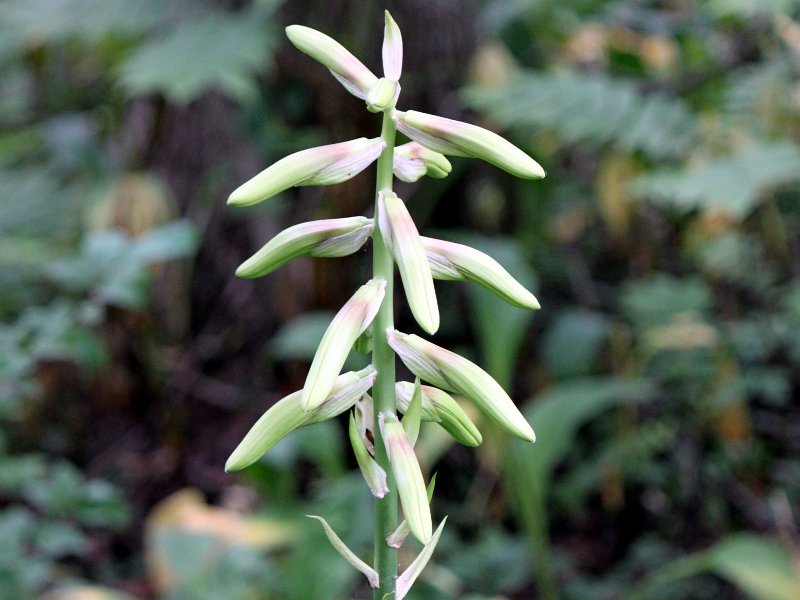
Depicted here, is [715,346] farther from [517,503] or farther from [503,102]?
[503,102]

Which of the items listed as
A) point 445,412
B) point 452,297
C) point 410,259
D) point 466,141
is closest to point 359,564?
point 445,412

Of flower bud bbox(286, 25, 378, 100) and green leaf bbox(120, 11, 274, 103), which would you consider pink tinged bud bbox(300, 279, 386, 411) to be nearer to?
flower bud bbox(286, 25, 378, 100)

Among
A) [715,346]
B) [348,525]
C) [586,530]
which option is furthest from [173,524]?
[715,346]

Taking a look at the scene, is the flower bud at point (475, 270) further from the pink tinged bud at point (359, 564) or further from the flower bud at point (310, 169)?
the pink tinged bud at point (359, 564)

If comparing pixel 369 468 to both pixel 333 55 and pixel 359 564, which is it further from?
pixel 333 55

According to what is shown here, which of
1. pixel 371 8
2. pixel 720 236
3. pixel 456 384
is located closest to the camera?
pixel 456 384

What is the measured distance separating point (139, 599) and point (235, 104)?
228 cm

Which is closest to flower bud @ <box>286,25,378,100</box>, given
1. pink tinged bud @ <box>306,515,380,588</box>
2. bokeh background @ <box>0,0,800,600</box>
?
pink tinged bud @ <box>306,515,380,588</box>

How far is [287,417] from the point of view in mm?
704

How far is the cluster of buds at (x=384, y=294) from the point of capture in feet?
2.19

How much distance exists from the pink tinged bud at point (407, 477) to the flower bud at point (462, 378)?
6cm

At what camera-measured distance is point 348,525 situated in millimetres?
2193

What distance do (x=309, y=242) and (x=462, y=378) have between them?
0.59ft

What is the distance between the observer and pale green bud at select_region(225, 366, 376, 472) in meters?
0.70
